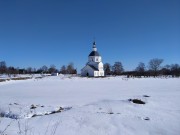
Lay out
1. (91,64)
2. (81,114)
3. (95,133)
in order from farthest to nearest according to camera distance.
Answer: (91,64)
(81,114)
(95,133)

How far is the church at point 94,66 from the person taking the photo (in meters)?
85.9

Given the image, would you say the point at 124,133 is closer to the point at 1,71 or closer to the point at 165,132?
the point at 165,132

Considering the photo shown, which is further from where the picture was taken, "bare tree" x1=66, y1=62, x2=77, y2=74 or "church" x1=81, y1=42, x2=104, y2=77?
"bare tree" x1=66, y1=62, x2=77, y2=74

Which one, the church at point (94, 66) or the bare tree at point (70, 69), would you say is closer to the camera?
the church at point (94, 66)

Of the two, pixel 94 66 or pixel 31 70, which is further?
pixel 31 70

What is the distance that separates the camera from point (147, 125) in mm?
7363

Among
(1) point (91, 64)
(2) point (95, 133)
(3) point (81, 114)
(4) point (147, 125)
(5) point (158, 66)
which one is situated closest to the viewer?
(2) point (95, 133)

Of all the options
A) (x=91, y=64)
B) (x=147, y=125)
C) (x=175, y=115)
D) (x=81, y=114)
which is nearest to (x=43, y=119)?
(x=81, y=114)

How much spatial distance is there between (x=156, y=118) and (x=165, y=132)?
154 centimetres

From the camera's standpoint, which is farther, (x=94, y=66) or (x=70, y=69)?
(x=70, y=69)

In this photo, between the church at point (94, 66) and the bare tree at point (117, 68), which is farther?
the bare tree at point (117, 68)

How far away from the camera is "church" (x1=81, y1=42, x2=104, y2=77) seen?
8594 cm

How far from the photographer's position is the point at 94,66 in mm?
90812

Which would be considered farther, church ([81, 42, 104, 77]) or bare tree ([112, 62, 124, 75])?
bare tree ([112, 62, 124, 75])
